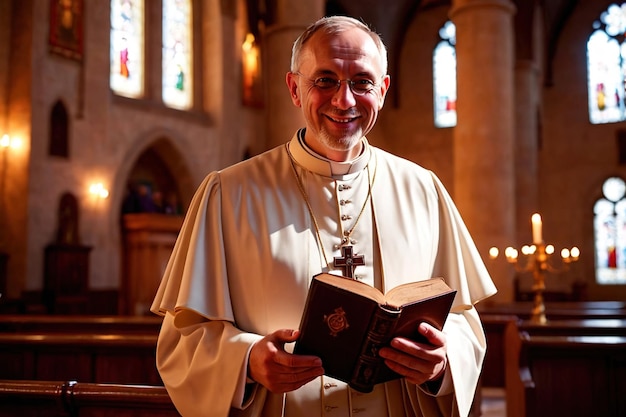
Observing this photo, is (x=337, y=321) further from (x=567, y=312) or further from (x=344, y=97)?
(x=567, y=312)

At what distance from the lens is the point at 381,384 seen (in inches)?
74.0

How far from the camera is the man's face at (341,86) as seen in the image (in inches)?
72.9

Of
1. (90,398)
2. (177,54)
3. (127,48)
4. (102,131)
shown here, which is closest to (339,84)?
(90,398)

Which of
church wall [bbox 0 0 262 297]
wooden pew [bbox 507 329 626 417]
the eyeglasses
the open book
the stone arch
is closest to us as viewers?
the open book

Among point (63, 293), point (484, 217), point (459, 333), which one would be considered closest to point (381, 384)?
point (459, 333)

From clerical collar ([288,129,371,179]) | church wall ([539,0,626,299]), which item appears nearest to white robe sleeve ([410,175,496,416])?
clerical collar ([288,129,371,179])

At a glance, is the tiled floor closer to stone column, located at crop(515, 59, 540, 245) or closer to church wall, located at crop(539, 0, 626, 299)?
stone column, located at crop(515, 59, 540, 245)

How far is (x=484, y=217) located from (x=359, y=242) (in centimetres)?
860

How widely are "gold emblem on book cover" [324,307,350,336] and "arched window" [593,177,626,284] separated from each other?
62.9 ft

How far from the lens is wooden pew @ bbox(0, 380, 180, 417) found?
2570mm

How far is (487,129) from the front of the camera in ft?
33.3

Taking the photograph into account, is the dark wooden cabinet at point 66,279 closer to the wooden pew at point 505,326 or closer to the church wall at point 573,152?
the wooden pew at point 505,326

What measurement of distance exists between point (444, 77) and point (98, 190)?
10991mm

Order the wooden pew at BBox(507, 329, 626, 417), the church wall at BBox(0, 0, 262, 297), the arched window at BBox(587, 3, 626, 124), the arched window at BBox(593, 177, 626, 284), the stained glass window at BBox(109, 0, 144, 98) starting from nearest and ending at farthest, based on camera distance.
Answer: the wooden pew at BBox(507, 329, 626, 417)
the church wall at BBox(0, 0, 262, 297)
the stained glass window at BBox(109, 0, 144, 98)
the arched window at BBox(593, 177, 626, 284)
the arched window at BBox(587, 3, 626, 124)
